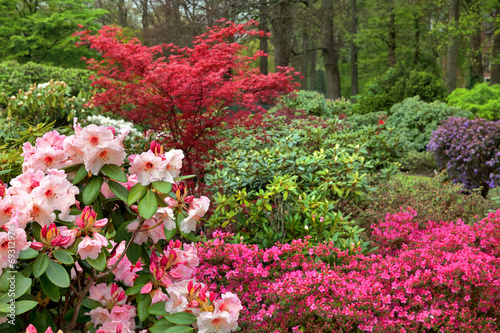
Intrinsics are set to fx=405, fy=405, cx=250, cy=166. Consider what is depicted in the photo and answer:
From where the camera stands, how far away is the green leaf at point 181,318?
1404mm

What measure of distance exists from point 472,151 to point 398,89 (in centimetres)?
702

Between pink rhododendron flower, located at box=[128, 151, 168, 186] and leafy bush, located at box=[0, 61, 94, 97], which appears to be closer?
pink rhododendron flower, located at box=[128, 151, 168, 186]

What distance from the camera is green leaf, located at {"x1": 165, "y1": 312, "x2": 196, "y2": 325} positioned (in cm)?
140

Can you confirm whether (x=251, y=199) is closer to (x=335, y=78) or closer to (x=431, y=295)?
(x=431, y=295)

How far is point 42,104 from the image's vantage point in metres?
6.43

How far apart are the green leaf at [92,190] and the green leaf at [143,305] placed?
43 centimetres

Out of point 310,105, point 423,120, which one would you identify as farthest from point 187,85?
point 423,120

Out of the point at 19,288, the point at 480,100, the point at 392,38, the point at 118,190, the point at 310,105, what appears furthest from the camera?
the point at 392,38

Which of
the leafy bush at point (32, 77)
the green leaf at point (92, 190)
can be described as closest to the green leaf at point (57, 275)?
the green leaf at point (92, 190)

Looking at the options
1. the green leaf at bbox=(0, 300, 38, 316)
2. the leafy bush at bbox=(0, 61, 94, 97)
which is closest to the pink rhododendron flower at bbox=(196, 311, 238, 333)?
the green leaf at bbox=(0, 300, 38, 316)

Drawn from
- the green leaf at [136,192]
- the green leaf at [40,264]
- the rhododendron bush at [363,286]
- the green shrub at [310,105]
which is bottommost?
the rhododendron bush at [363,286]

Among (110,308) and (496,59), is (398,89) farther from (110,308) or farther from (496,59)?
(110,308)

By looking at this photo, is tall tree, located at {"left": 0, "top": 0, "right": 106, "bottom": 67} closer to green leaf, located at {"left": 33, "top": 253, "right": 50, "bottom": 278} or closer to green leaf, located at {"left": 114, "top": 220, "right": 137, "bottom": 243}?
green leaf, located at {"left": 114, "top": 220, "right": 137, "bottom": 243}

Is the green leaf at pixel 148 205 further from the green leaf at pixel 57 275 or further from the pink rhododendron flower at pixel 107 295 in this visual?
the pink rhododendron flower at pixel 107 295
